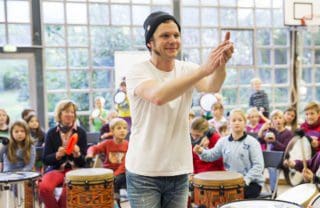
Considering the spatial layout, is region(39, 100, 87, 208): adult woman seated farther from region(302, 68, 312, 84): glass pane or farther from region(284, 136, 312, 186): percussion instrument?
region(302, 68, 312, 84): glass pane

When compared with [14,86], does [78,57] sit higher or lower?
higher

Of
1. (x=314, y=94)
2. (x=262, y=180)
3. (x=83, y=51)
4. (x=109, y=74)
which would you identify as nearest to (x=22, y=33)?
(x=83, y=51)

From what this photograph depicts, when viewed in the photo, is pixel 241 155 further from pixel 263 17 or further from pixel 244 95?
pixel 263 17

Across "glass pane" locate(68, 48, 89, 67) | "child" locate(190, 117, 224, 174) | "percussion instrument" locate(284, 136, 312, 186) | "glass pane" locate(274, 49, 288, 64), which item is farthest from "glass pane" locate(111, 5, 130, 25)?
"percussion instrument" locate(284, 136, 312, 186)

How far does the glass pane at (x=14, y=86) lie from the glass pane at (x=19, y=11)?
23.6 inches

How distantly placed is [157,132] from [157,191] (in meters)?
0.23

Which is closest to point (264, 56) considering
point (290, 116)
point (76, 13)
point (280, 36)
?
point (280, 36)

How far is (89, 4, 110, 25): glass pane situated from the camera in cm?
689

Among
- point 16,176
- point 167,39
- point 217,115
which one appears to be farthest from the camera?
point 217,115

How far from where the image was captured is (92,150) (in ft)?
13.9

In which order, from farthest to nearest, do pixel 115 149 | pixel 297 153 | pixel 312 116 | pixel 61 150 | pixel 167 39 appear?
pixel 312 116 < pixel 115 149 < pixel 61 150 < pixel 297 153 < pixel 167 39

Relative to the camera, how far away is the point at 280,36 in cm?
787

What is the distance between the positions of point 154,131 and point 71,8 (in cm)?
559

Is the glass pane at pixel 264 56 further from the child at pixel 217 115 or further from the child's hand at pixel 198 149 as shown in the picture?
the child's hand at pixel 198 149
